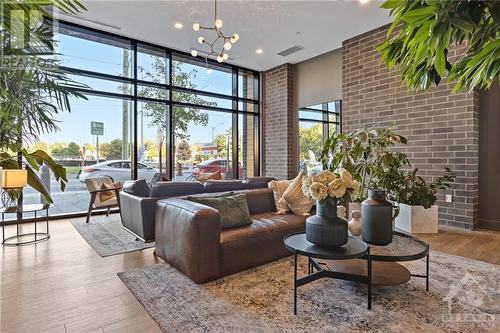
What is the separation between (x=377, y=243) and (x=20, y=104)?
308 cm

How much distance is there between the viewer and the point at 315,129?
21.1ft

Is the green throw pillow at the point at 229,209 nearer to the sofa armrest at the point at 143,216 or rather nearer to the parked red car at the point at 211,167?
the sofa armrest at the point at 143,216

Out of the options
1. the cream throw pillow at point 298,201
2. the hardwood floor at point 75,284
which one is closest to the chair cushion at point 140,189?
the hardwood floor at point 75,284

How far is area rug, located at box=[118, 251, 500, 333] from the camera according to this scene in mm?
1755

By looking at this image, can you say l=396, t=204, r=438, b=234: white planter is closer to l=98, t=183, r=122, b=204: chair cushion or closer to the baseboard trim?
the baseboard trim

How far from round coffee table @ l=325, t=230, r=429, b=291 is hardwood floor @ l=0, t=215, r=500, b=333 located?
1.37 m

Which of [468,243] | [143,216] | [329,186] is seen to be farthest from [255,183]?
[468,243]

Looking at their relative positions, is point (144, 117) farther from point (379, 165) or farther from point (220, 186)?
point (379, 165)

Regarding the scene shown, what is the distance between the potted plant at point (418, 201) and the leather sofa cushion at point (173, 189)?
2.87m

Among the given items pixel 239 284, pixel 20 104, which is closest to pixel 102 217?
pixel 20 104

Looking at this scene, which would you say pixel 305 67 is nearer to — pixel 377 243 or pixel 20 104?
pixel 377 243

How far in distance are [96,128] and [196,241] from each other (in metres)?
4.20

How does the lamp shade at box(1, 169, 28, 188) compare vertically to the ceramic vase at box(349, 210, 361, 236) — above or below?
above

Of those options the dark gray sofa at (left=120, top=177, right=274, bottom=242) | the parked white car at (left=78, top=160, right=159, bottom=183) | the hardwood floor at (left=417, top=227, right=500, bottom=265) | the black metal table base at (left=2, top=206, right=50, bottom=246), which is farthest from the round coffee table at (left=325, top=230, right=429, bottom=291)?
the parked white car at (left=78, top=160, right=159, bottom=183)
